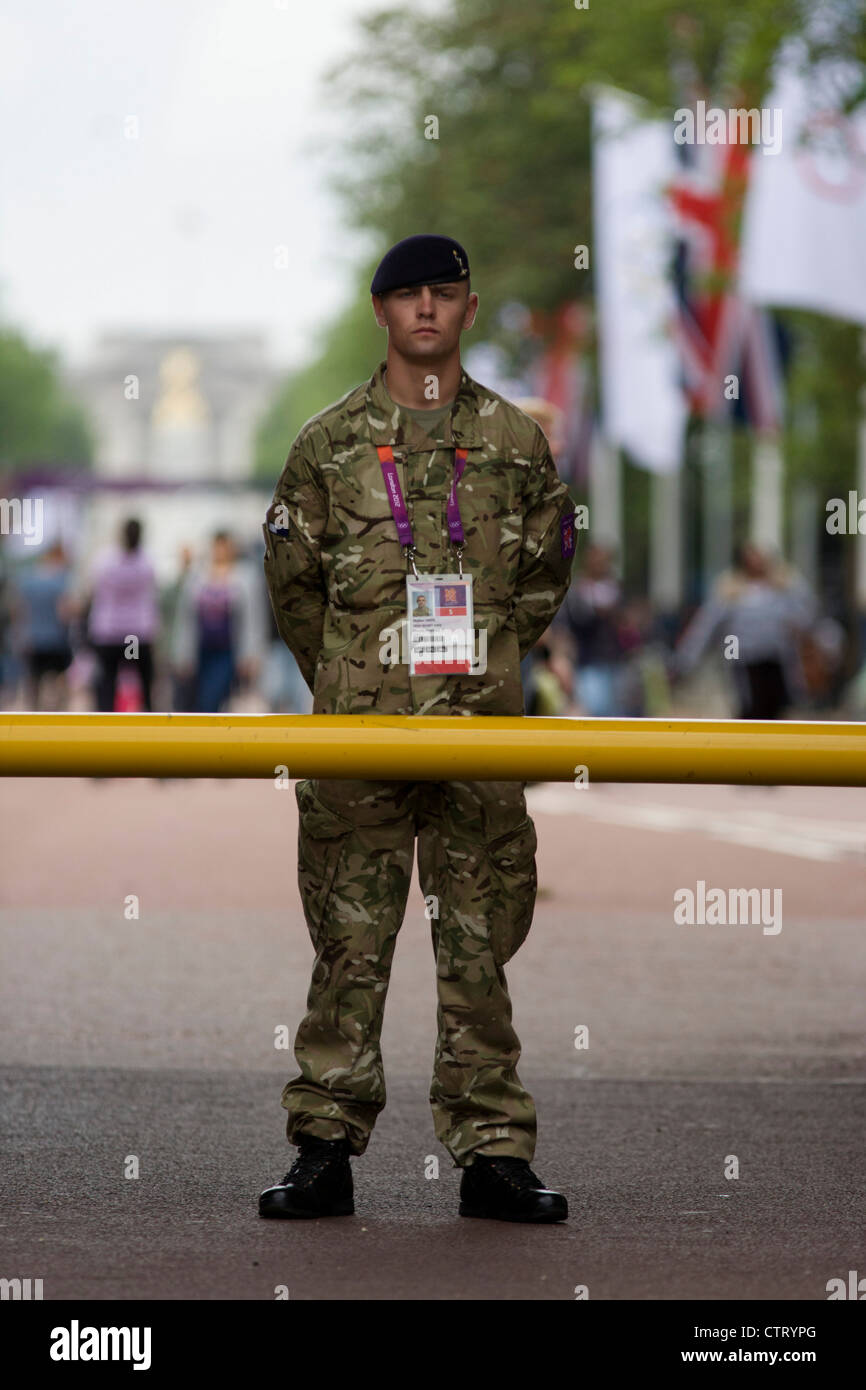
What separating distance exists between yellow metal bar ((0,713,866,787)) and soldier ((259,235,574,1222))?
320mm

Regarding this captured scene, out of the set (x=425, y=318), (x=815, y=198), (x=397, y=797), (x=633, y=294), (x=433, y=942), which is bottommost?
(x=433, y=942)

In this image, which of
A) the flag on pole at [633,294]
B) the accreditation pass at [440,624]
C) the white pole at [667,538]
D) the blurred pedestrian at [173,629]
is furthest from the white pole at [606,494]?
the accreditation pass at [440,624]

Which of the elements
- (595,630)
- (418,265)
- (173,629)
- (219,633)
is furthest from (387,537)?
(595,630)

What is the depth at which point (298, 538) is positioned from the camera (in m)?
5.52

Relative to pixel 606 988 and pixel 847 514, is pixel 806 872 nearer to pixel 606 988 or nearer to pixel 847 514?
pixel 606 988

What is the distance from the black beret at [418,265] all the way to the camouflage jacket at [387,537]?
0.19 m

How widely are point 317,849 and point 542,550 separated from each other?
78 centimetres

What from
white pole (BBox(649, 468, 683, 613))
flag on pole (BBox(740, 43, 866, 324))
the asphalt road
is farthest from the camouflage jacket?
white pole (BBox(649, 468, 683, 613))

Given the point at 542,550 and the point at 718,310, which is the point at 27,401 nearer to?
the point at 718,310

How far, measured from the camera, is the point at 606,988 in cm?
917

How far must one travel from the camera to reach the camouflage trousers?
5516mm

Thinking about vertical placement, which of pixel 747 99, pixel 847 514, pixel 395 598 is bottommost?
pixel 395 598
